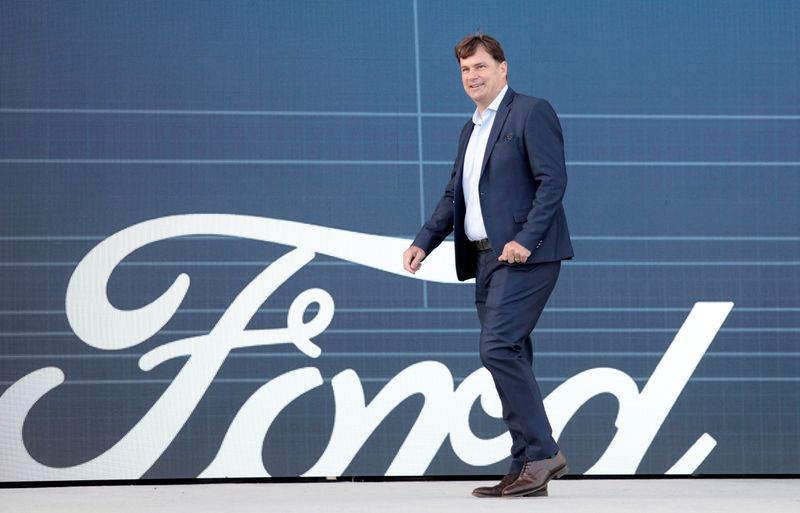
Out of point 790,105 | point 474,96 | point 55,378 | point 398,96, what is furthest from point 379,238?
point 790,105

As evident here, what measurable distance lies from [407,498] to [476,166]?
913 mm

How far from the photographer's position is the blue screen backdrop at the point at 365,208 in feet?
12.6

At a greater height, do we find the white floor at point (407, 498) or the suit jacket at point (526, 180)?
the suit jacket at point (526, 180)

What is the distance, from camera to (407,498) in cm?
322

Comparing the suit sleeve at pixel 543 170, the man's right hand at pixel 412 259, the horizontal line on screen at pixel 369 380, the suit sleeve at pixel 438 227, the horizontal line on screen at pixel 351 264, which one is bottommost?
the horizontal line on screen at pixel 369 380

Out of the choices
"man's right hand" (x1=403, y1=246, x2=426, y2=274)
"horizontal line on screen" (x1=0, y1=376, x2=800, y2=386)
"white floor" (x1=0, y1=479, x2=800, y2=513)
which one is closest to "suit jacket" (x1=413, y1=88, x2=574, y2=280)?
"man's right hand" (x1=403, y1=246, x2=426, y2=274)

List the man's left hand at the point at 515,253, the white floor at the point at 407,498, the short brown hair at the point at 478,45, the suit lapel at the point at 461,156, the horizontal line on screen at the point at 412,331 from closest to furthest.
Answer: the white floor at the point at 407,498 < the man's left hand at the point at 515,253 < the short brown hair at the point at 478,45 < the suit lapel at the point at 461,156 < the horizontal line on screen at the point at 412,331

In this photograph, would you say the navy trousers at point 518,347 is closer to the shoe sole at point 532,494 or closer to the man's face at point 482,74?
the shoe sole at point 532,494

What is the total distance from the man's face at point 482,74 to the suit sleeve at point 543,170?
14cm

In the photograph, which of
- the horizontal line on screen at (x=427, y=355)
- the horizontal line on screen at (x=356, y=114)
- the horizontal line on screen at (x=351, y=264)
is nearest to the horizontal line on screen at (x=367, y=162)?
the horizontal line on screen at (x=356, y=114)

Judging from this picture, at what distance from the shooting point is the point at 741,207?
13.2 ft

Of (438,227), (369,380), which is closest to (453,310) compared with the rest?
(369,380)

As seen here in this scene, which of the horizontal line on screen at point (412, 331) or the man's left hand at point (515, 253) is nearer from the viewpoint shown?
the man's left hand at point (515, 253)

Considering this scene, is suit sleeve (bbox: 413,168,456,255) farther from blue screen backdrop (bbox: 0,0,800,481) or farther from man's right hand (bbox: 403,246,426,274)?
blue screen backdrop (bbox: 0,0,800,481)
